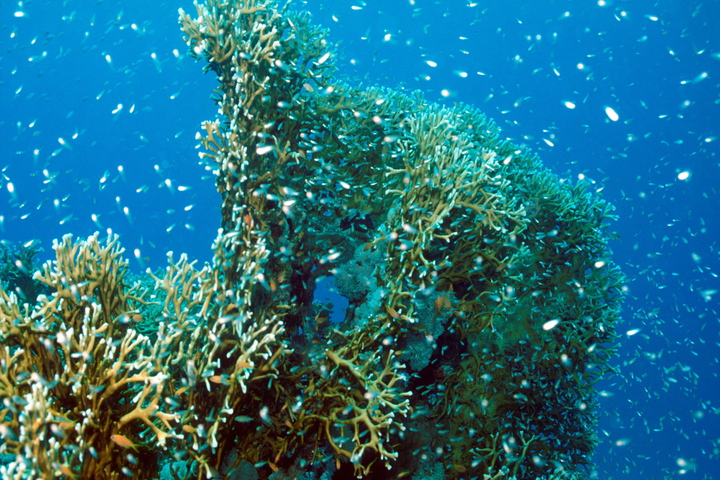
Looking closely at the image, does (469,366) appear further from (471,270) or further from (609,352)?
(609,352)

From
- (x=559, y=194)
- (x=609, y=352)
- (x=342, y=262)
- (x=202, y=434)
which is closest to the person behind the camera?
(x=202, y=434)

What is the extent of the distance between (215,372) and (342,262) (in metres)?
2.16

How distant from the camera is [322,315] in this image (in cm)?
536

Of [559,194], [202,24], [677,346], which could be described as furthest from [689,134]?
[202,24]

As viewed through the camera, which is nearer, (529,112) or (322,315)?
(322,315)

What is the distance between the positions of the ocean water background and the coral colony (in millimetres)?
45221

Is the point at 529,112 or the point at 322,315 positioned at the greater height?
the point at 529,112

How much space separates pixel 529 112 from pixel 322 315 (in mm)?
79359

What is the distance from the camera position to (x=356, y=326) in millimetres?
4766

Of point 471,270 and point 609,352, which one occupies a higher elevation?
point 471,270

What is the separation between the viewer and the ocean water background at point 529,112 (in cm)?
5609

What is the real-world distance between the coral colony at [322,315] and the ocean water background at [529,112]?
4522 cm

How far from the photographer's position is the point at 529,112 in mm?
74562

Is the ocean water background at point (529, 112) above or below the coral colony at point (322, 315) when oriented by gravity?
above
